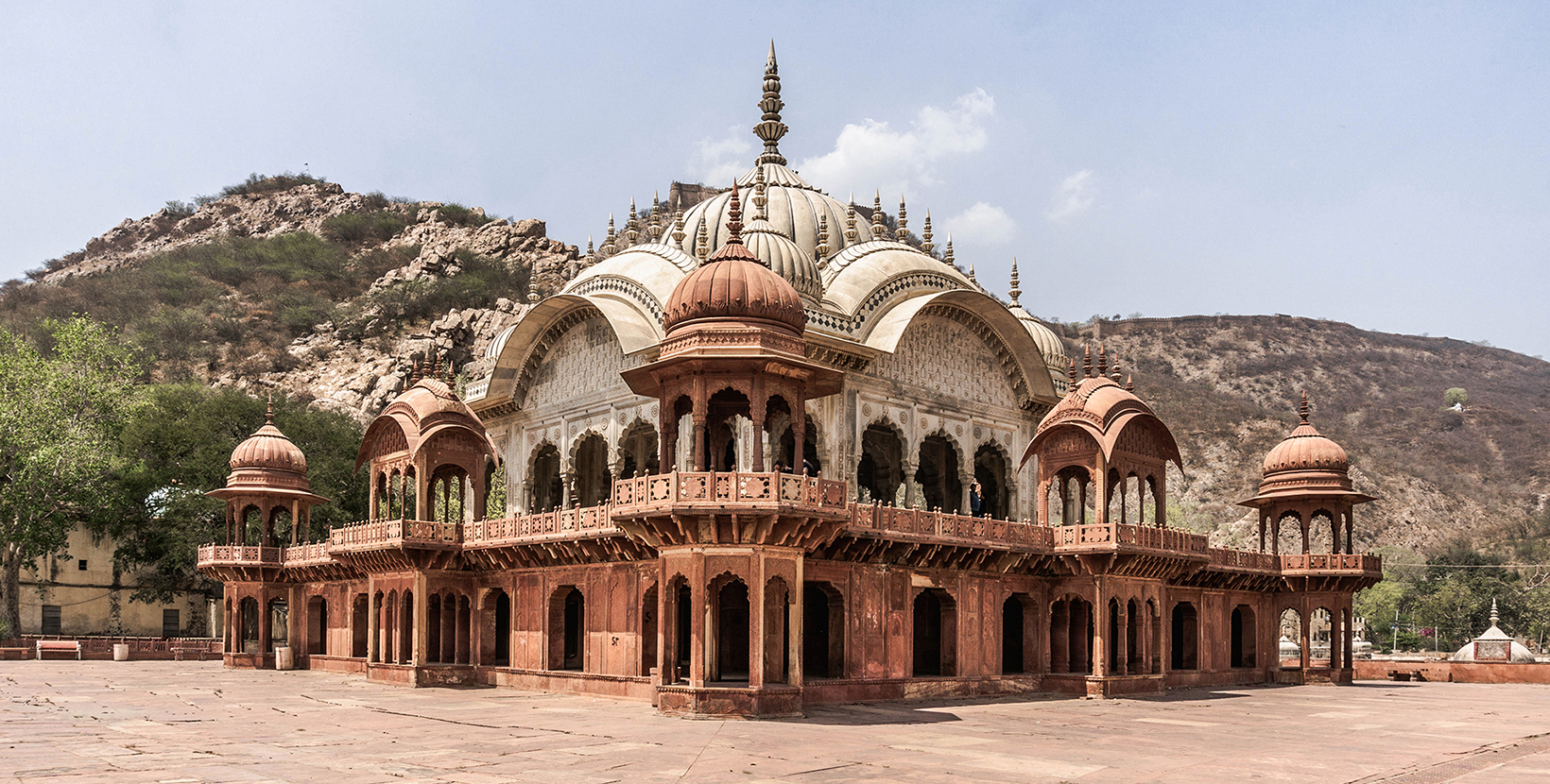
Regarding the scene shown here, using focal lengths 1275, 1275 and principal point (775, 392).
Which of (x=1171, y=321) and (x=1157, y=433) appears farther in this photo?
(x=1171, y=321)

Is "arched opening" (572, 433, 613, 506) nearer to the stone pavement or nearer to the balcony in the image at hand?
the stone pavement

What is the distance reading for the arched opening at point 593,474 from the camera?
29.3 m

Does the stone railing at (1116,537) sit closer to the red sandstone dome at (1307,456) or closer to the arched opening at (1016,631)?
the arched opening at (1016,631)

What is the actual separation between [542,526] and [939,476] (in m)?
10.4

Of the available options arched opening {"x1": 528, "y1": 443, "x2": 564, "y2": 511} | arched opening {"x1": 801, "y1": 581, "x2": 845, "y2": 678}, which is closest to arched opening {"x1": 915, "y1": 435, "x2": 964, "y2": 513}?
arched opening {"x1": 801, "y1": 581, "x2": 845, "y2": 678}

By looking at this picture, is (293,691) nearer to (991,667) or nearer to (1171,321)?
(991,667)

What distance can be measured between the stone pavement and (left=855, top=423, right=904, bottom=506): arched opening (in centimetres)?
732

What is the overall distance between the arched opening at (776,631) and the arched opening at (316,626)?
1792cm

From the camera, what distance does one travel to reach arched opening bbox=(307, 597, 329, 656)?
1336 inches

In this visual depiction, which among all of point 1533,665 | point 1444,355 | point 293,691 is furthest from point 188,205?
point 1444,355

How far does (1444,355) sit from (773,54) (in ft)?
364

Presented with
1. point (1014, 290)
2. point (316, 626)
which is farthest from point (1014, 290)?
point (316, 626)

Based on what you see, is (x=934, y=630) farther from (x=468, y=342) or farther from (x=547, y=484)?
(x=468, y=342)

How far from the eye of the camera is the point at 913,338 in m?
26.2
